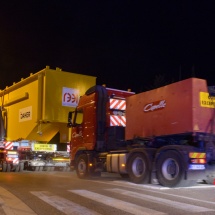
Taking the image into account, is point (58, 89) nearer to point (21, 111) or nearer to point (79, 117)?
point (21, 111)

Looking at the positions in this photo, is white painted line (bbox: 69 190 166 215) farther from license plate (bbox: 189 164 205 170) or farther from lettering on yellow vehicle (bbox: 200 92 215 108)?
lettering on yellow vehicle (bbox: 200 92 215 108)

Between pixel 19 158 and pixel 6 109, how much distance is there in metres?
3.97

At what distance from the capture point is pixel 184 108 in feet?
37.0

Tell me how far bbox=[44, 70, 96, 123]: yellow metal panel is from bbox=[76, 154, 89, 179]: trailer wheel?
4.06 meters

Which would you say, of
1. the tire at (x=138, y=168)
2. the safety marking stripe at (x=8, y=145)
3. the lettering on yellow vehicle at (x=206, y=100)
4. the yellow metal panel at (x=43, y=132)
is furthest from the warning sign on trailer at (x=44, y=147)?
the lettering on yellow vehicle at (x=206, y=100)

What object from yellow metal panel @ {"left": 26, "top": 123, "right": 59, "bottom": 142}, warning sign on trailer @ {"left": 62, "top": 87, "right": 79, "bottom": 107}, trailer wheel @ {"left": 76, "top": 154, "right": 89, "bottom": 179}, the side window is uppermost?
warning sign on trailer @ {"left": 62, "top": 87, "right": 79, "bottom": 107}

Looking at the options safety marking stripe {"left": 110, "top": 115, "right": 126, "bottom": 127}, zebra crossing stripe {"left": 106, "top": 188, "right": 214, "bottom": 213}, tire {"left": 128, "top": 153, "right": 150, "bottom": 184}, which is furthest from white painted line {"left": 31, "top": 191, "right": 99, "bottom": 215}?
safety marking stripe {"left": 110, "top": 115, "right": 126, "bottom": 127}

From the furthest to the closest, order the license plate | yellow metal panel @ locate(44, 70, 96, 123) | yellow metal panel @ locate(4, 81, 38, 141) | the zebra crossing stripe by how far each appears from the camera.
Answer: yellow metal panel @ locate(4, 81, 38, 141) → yellow metal panel @ locate(44, 70, 96, 123) → the license plate → the zebra crossing stripe

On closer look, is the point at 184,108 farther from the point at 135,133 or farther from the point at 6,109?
the point at 6,109

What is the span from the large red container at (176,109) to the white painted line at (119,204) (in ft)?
11.1

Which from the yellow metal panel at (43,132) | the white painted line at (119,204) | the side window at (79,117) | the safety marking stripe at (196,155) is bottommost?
the white painted line at (119,204)

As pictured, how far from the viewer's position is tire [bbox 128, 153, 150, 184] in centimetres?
1216

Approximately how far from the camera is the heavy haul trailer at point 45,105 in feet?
62.5

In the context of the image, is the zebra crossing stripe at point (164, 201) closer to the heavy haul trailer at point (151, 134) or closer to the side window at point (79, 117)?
the heavy haul trailer at point (151, 134)
